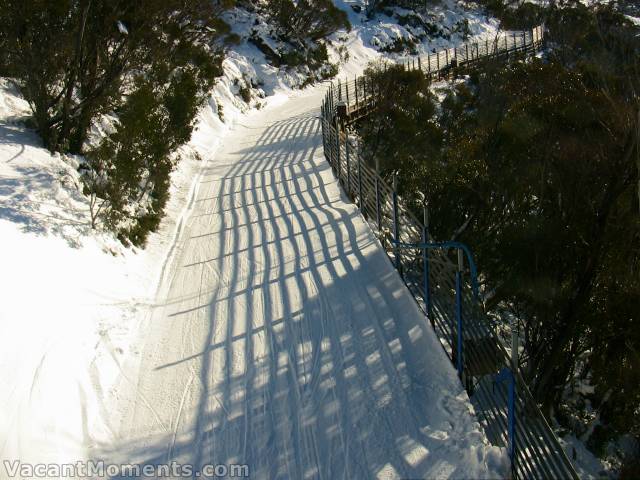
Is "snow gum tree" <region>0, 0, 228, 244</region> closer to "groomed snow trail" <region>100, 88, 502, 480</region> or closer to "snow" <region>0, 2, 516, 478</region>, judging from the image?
"snow" <region>0, 2, 516, 478</region>

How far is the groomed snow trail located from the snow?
0.02 m

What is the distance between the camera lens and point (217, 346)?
286 inches

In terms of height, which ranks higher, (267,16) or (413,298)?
(267,16)

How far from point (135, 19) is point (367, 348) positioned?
9.39m

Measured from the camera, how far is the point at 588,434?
443 inches

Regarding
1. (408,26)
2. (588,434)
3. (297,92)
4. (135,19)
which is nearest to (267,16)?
(297,92)

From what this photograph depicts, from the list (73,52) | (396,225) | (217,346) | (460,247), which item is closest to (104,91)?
(73,52)

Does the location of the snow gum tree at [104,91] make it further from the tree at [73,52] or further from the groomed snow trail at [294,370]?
the groomed snow trail at [294,370]

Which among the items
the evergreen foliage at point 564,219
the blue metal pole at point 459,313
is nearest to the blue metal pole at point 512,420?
the blue metal pole at point 459,313

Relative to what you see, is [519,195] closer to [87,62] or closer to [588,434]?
[588,434]

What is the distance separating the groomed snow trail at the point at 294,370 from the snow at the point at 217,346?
0.07 ft

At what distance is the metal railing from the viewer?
457 centimetres

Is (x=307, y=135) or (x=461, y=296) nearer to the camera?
(x=461, y=296)

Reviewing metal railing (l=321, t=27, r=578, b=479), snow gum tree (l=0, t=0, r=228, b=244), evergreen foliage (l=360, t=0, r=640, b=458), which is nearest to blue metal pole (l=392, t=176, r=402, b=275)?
metal railing (l=321, t=27, r=578, b=479)
